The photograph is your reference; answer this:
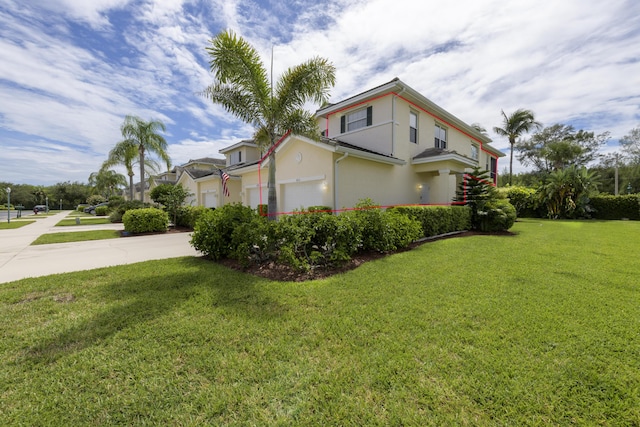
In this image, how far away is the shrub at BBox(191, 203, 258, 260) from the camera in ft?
21.7

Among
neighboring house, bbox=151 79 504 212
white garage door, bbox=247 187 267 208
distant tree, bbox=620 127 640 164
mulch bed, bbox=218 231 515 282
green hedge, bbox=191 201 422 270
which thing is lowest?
mulch bed, bbox=218 231 515 282

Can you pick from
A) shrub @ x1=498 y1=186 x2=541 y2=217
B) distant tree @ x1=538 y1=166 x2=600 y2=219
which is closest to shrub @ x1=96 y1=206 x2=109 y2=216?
shrub @ x1=498 y1=186 x2=541 y2=217

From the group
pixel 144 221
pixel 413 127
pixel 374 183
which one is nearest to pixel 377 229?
pixel 374 183

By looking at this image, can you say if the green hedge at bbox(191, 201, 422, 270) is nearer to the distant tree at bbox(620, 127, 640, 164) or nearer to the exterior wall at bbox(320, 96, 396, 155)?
the exterior wall at bbox(320, 96, 396, 155)

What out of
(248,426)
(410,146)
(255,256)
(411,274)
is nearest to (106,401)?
(248,426)

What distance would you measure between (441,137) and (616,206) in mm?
13367

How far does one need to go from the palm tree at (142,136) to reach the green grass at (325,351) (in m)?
16.5

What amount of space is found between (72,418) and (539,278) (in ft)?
22.3

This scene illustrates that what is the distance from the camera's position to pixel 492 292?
13.9 ft

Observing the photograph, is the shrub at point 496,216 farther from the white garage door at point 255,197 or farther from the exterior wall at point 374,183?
the white garage door at point 255,197

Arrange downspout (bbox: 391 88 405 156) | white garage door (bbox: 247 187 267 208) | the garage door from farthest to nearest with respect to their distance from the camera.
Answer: white garage door (bbox: 247 187 267 208)
downspout (bbox: 391 88 405 156)
the garage door

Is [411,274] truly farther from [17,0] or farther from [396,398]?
[17,0]

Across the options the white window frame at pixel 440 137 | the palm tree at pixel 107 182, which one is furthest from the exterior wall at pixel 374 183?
the palm tree at pixel 107 182

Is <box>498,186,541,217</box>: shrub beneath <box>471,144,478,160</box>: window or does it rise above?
beneath
